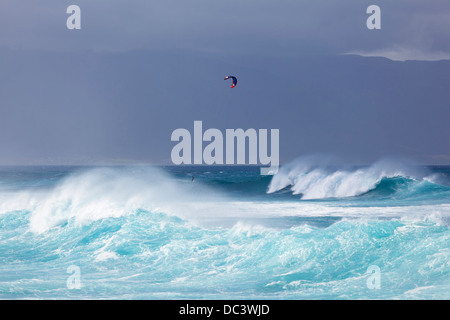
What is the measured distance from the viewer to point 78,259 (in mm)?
8273

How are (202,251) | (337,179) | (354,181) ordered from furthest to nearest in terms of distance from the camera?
(337,179)
(354,181)
(202,251)

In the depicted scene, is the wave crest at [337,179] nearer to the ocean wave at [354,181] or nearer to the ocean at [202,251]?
the ocean wave at [354,181]

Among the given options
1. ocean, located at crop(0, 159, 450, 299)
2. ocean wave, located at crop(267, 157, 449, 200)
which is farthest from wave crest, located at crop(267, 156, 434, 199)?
ocean, located at crop(0, 159, 450, 299)

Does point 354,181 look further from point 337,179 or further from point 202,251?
point 202,251

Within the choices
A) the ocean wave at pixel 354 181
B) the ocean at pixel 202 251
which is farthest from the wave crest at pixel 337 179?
the ocean at pixel 202 251

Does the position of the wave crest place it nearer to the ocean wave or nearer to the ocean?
the ocean wave

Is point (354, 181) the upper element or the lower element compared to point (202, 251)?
upper

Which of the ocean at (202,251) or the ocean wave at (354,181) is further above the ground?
the ocean wave at (354,181)

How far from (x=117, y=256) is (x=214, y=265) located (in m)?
1.76

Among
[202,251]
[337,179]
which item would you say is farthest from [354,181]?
[202,251]

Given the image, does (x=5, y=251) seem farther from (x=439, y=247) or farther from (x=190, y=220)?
(x=439, y=247)

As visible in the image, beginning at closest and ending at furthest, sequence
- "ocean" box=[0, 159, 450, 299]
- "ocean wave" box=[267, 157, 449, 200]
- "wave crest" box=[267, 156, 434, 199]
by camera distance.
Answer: "ocean" box=[0, 159, 450, 299] → "ocean wave" box=[267, 157, 449, 200] → "wave crest" box=[267, 156, 434, 199]

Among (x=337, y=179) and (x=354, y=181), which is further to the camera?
(x=337, y=179)
